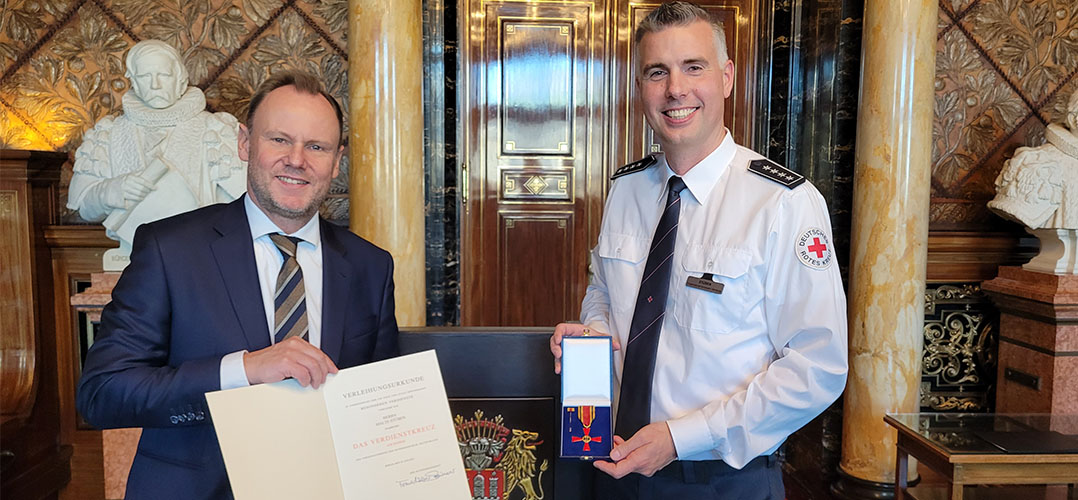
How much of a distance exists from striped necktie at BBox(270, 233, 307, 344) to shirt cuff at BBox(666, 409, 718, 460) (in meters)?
0.78

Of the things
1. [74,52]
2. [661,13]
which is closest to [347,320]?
[661,13]

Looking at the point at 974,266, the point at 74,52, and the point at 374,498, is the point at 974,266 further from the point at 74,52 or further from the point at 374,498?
the point at 74,52

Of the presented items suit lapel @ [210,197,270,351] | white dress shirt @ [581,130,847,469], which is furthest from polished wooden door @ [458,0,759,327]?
suit lapel @ [210,197,270,351]

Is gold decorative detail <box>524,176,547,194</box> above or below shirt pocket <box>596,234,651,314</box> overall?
above

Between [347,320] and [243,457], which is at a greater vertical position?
[347,320]

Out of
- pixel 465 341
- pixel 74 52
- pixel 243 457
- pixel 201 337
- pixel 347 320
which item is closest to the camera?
pixel 243 457

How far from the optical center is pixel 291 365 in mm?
1238

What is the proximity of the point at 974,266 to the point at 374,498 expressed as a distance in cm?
369

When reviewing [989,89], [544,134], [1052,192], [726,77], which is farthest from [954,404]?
[726,77]

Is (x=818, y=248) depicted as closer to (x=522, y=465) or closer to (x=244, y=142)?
(x=522, y=465)

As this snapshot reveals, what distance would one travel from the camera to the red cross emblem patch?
1.46 metres

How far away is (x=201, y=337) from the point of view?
4.60 feet

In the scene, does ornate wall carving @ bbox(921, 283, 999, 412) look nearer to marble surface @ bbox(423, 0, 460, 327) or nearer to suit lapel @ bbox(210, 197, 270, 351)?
marble surface @ bbox(423, 0, 460, 327)

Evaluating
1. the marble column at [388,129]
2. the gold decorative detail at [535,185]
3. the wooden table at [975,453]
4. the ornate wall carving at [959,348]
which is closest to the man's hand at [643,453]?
the wooden table at [975,453]
